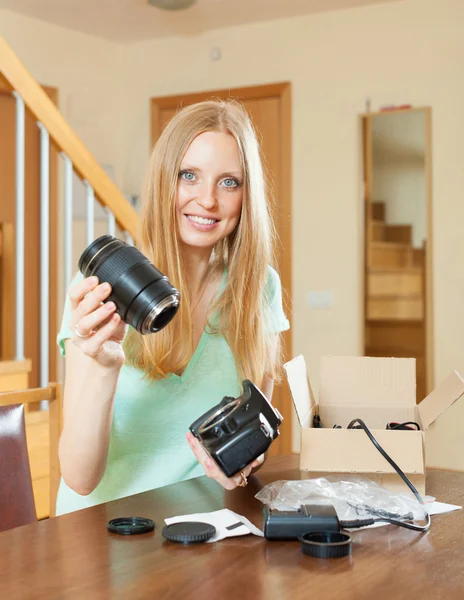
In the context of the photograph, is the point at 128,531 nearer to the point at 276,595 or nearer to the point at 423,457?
the point at 276,595

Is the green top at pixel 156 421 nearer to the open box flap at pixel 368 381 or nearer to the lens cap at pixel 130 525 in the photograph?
the open box flap at pixel 368 381

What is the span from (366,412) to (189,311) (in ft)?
1.18

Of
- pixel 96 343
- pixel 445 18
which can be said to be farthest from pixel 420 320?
pixel 96 343

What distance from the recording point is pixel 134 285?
1.02 m

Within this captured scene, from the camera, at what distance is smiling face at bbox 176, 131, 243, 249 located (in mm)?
1386

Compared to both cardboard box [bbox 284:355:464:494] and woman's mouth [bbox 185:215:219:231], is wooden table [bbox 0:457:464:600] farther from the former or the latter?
woman's mouth [bbox 185:215:219:231]

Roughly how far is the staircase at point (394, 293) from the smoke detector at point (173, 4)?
132 centimetres

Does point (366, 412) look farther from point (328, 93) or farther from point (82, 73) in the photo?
point (82, 73)

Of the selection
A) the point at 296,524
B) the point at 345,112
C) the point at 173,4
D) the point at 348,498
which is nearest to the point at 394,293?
the point at 345,112

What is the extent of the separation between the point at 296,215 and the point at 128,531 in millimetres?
3495

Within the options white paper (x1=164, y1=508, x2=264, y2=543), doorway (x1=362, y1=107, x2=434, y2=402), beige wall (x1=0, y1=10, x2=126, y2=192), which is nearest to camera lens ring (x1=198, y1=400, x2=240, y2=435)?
white paper (x1=164, y1=508, x2=264, y2=543)

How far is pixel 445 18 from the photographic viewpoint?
395cm

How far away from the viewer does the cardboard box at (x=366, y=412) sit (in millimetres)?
1090

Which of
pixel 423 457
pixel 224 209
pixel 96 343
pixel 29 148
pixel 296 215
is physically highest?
pixel 29 148
